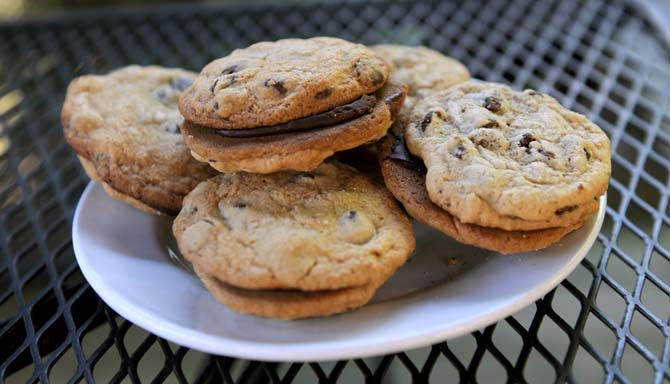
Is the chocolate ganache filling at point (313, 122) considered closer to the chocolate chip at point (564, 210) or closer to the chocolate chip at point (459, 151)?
the chocolate chip at point (459, 151)

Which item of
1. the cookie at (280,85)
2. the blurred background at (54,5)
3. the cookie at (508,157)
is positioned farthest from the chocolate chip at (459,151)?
the blurred background at (54,5)

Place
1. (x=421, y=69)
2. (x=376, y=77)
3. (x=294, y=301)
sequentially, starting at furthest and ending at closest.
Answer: (x=421, y=69)
(x=376, y=77)
(x=294, y=301)

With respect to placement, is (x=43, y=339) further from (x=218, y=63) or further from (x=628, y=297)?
(x=628, y=297)

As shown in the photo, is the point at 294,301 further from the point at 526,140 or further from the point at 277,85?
the point at 526,140

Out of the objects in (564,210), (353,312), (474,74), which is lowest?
(474,74)

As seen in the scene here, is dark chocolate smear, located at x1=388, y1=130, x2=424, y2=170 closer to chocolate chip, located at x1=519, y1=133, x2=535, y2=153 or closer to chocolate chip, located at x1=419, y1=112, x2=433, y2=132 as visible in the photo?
chocolate chip, located at x1=419, y1=112, x2=433, y2=132

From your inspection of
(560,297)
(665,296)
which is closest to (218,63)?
(560,297)

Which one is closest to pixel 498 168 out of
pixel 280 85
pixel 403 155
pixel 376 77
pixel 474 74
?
pixel 403 155
